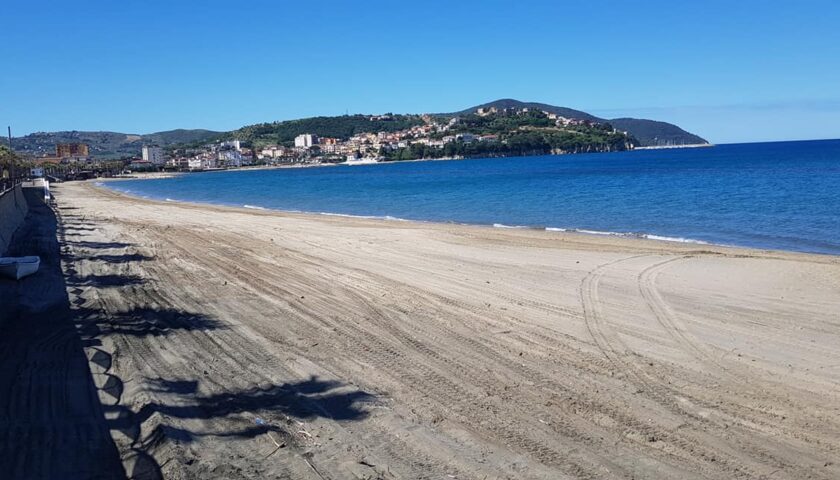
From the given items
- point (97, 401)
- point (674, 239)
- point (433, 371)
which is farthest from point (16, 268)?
point (674, 239)

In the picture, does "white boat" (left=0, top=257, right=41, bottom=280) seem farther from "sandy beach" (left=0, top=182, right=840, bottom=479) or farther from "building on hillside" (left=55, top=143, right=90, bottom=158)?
"building on hillside" (left=55, top=143, right=90, bottom=158)

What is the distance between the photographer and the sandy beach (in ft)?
17.8

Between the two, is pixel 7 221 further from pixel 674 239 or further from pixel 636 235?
pixel 674 239

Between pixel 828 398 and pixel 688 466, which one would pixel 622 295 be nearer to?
pixel 828 398

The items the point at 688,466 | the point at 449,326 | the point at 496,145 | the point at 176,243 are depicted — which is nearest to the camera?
the point at 688,466

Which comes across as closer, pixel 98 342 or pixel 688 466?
pixel 688 466

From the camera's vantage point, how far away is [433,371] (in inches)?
298

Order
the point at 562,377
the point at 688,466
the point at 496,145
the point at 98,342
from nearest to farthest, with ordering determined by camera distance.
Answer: the point at 688,466, the point at 562,377, the point at 98,342, the point at 496,145

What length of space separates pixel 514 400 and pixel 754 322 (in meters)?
4.96

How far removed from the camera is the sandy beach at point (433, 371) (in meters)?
5.42

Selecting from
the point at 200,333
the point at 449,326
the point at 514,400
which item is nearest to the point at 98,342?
the point at 200,333

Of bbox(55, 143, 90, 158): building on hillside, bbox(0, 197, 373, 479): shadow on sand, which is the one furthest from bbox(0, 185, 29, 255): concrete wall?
bbox(55, 143, 90, 158): building on hillside

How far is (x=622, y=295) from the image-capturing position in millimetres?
11742

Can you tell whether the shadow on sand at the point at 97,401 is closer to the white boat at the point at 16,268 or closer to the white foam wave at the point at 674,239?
the white boat at the point at 16,268
